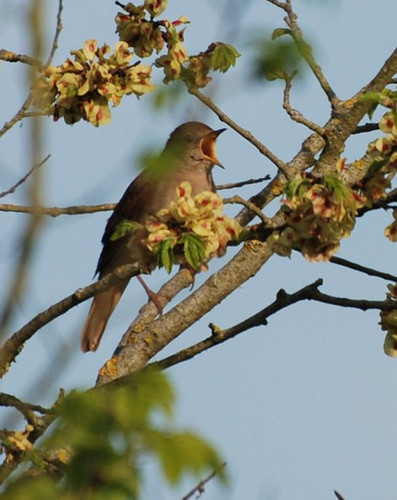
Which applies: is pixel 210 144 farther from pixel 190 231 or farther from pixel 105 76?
pixel 190 231

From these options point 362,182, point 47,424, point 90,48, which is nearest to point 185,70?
point 90,48

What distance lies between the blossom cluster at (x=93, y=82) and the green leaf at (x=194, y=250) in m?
0.94

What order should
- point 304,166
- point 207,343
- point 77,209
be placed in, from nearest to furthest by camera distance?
point 77,209 < point 207,343 < point 304,166

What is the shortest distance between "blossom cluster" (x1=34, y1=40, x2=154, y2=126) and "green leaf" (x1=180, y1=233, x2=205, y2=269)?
936mm

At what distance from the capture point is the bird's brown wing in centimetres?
830

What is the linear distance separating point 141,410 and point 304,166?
3590 millimetres

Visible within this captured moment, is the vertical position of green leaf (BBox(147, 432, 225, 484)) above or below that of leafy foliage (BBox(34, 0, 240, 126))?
below

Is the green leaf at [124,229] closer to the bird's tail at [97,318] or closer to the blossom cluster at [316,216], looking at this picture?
the blossom cluster at [316,216]

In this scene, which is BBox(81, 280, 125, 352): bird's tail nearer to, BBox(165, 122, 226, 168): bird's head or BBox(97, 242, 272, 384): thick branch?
BBox(165, 122, 226, 168): bird's head

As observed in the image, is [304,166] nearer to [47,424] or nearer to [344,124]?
[344,124]

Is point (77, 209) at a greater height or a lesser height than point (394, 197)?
greater

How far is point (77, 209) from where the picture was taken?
4.58 meters

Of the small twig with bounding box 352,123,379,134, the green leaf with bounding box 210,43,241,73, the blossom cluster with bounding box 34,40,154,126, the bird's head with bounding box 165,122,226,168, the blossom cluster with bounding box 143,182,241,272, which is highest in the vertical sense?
the bird's head with bounding box 165,122,226,168

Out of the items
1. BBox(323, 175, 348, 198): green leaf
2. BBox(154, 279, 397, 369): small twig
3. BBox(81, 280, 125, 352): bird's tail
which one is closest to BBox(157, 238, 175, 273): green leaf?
BBox(323, 175, 348, 198): green leaf
